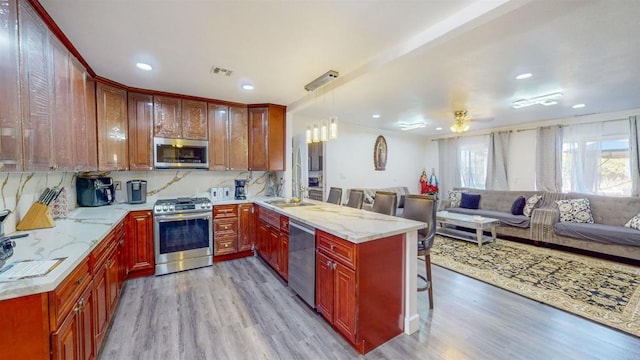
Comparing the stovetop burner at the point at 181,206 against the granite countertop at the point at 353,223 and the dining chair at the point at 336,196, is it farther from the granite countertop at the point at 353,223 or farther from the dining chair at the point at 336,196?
the dining chair at the point at 336,196

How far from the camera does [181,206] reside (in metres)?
3.46

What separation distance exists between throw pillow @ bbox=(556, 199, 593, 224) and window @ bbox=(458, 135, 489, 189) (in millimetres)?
2236

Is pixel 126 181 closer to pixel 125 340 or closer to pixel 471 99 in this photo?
pixel 125 340

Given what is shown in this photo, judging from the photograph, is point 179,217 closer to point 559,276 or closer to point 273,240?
point 273,240

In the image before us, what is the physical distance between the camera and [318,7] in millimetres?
1770

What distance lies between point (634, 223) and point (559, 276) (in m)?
1.99

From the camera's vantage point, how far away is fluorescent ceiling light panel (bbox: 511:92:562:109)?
3.88 m

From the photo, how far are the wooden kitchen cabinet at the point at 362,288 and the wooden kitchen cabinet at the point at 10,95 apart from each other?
1.99 meters

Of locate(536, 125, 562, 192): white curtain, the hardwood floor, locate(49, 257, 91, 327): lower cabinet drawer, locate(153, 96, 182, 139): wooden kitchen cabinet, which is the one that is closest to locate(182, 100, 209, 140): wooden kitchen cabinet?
locate(153, 96, 182, 139): wooden kitchen cabinet

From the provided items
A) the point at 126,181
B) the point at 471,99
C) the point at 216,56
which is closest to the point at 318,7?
the point at 216,56

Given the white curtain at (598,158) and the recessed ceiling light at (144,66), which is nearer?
the recessed ceiling light at (144,66)

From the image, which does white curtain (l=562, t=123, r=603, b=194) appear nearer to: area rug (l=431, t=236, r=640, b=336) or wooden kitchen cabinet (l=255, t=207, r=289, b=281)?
area rug (l=431, t=236, r=640, b=336)

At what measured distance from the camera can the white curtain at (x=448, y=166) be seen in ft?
24.9

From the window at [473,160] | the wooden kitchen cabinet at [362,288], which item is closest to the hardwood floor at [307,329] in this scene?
the wooden kitchen cabinet at [362,288]
